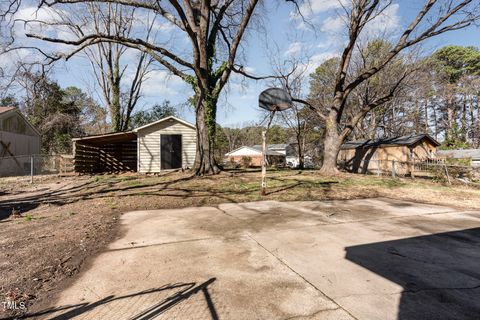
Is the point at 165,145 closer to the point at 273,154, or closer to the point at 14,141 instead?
the point at 14,141

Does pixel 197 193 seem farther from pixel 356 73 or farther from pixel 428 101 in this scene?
pixel 428 101

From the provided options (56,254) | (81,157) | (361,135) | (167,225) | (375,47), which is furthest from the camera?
(361,135)

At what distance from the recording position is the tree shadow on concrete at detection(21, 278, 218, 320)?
1.96 m

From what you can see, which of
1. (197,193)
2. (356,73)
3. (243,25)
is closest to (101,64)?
(243,25)

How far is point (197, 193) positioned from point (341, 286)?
5.52 metres

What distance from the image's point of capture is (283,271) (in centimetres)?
270

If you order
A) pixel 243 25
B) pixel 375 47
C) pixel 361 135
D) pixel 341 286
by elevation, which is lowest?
pixel 341 286

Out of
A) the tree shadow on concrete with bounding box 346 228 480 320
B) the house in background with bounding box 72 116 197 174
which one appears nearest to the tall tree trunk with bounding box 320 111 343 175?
the house in background with bounding box 72 116 197 174

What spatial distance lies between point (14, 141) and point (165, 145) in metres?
12.8

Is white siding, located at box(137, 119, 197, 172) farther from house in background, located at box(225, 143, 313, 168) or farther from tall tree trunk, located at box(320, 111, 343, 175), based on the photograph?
house in background, located at box(225, 143, 313, 168)

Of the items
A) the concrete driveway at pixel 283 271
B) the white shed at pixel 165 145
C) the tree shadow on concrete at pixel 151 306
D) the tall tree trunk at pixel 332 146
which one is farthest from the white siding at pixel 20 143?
the tree shadow on concrete at pixel 151 306

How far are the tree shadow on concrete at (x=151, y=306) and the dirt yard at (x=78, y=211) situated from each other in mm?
249

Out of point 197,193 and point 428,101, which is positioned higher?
point 428,101

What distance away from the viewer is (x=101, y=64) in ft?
69.5
